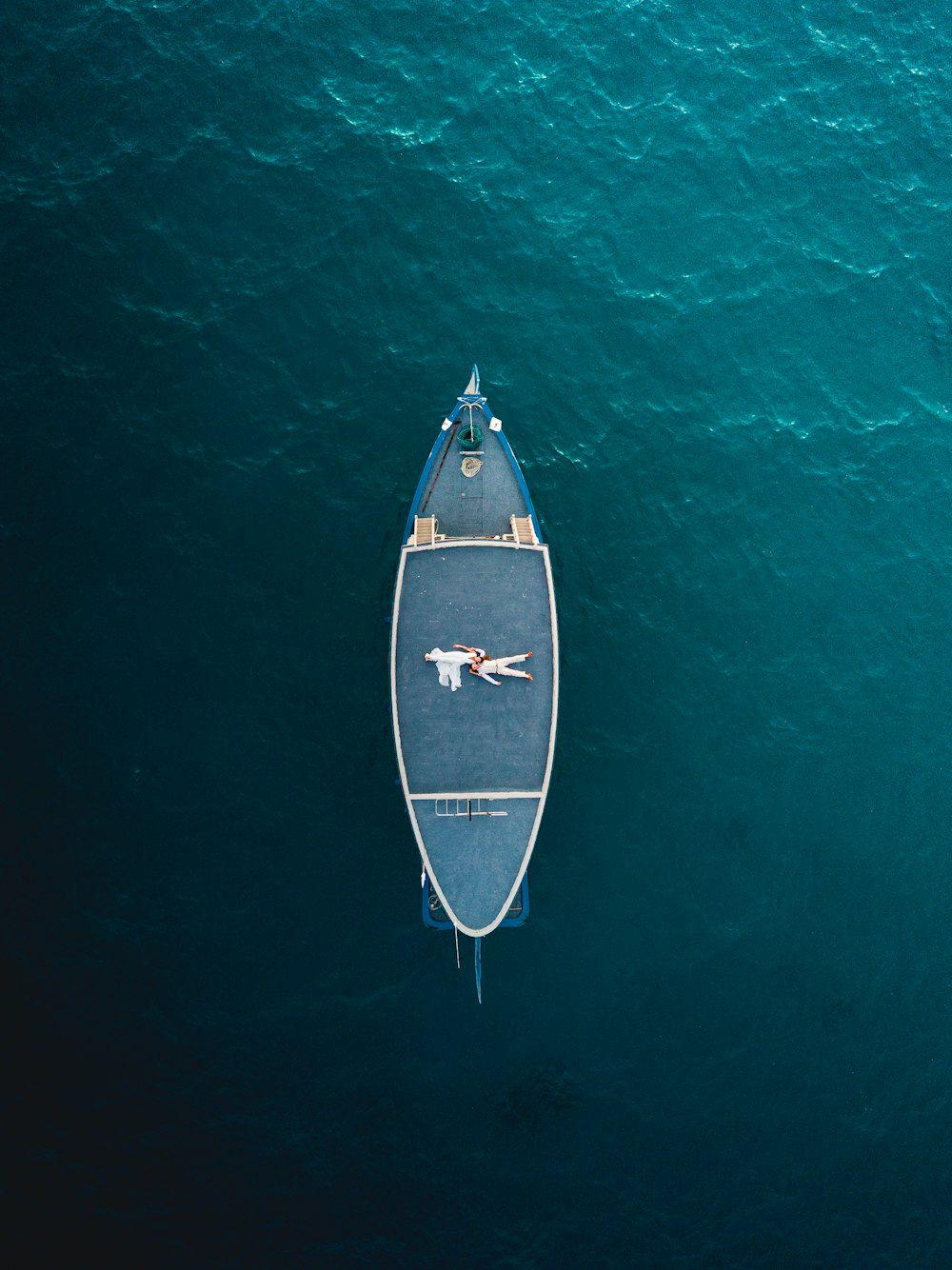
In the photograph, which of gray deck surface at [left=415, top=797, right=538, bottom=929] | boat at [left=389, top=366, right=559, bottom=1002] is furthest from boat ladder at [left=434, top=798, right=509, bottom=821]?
gray deck surface at [left=415, top=797, right=538, bottom=929]

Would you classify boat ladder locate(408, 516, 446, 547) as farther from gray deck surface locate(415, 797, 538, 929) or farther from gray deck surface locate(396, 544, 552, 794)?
gray deck surface locate(415, 797, 538, 929)

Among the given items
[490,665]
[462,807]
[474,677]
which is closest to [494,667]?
[490,665]

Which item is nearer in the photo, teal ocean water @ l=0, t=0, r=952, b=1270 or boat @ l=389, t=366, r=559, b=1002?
teal ocean water @ l=0, t=0, r=952, b=1270

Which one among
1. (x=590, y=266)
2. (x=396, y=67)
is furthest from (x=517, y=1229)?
(x=396, y=67)

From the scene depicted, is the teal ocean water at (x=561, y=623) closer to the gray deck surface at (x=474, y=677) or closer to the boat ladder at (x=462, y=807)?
the boat ladder at (x=462, y=807)

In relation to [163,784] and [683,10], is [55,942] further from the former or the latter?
[683,10]
